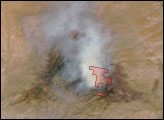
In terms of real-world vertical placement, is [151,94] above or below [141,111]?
above

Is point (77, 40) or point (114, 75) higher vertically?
point (77, 40)

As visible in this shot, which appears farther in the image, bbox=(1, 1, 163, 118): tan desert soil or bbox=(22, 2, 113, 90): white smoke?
bbox=(22, 2, 113, 90): white smoke

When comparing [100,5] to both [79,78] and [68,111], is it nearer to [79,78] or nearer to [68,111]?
[79,78]

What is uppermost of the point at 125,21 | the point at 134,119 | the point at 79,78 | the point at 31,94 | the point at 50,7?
the point at 50,7

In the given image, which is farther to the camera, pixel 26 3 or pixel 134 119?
pixel 26 3

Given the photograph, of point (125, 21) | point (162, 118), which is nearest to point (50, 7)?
point (125, 21)
